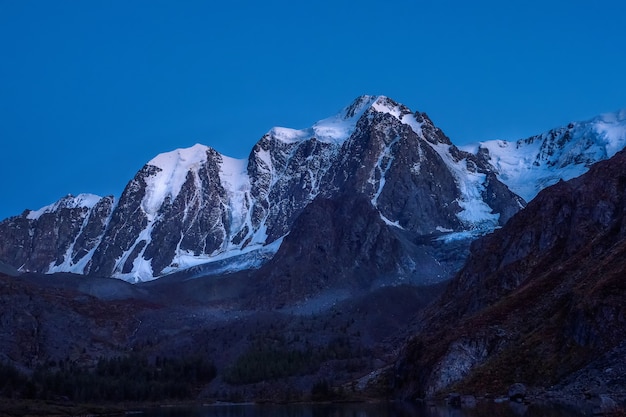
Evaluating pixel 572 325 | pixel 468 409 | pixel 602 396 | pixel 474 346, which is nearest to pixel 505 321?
pixel 474 346

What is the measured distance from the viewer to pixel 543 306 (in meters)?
103

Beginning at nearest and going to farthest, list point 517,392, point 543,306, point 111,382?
point 517,392
point 543,306
point 111,382

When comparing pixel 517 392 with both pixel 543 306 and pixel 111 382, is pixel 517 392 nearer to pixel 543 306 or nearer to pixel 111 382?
pixel 543 306

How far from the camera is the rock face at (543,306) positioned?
279 ft

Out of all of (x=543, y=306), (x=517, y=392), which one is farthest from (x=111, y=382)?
(x=517, y=392)

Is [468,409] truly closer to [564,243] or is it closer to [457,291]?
[564,243]

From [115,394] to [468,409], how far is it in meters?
109

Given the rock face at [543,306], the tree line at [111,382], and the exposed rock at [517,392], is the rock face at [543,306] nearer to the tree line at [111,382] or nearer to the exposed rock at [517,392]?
the exposed rock at [517,392]

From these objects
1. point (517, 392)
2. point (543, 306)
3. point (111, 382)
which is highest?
point (111, 382)

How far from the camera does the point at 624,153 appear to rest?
158 meters

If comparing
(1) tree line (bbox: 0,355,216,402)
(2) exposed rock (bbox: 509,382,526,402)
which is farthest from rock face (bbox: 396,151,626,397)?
(1) tree line (bbox: 0,355,216,402)

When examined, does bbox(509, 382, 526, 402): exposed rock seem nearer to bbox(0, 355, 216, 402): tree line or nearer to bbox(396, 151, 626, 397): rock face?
bbox(396, 151, 626, 397): rock face

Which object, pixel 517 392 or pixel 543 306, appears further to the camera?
pixel 543 306

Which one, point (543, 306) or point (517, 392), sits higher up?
point (543, 306)
